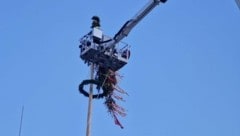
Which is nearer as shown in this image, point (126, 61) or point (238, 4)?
point (238, 4)

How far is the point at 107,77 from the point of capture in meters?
65.5

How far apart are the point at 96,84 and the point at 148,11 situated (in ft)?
28.8

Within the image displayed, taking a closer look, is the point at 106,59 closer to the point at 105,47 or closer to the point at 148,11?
the point at 105,47

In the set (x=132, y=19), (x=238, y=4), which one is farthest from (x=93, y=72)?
(x=238, y=4)

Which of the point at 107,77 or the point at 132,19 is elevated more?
the point at 132,19

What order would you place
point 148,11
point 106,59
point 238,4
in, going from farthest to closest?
point 106,59, point 148,11, point 238,4

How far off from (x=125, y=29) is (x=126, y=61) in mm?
3590

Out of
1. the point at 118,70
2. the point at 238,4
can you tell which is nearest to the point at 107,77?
the point at 118,70

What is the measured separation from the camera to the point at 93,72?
2547 inches

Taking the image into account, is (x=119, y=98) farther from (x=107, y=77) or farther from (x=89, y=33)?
(x=89, y=33)

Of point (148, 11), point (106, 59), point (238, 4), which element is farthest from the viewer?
point (106, 59)

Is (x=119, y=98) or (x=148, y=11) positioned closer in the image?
(x=148, y=11)

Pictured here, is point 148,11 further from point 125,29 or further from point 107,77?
point 107,77

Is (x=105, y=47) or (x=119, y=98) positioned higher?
(x=105, y=47)
